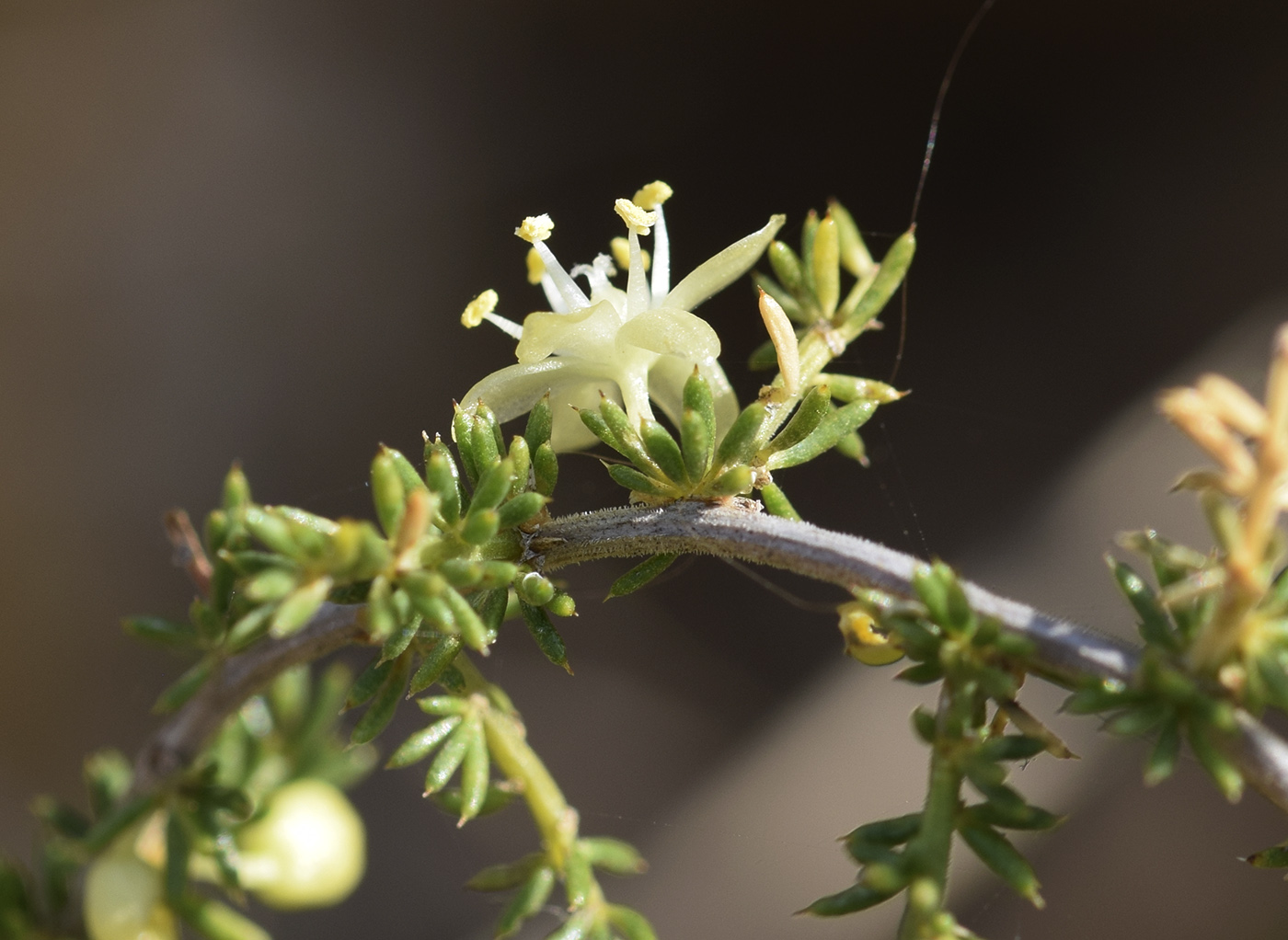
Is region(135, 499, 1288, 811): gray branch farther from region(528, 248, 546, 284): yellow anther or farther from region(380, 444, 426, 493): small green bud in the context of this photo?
region(528, 248, 546, 284): yellow anther

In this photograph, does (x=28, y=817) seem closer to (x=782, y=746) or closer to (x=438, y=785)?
(x=782, y=746)

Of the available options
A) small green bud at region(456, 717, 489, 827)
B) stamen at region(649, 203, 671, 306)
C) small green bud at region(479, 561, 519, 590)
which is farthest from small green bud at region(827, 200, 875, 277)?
small green bud at region(456, 717, 489, 827)

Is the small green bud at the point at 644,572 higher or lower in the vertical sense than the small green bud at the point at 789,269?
lower

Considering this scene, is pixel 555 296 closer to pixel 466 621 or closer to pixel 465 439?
pixel 465 439

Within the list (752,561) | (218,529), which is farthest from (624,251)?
(218,529)

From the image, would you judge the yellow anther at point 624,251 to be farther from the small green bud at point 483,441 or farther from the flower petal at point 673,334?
the small green bud at point 483,441

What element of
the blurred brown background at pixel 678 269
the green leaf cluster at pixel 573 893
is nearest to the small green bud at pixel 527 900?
the green leaf cluster at pixel 573 893

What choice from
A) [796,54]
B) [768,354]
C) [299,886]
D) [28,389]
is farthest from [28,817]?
[796,54]
